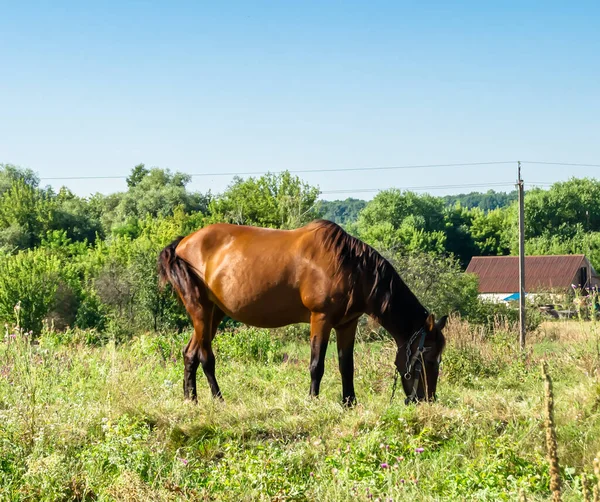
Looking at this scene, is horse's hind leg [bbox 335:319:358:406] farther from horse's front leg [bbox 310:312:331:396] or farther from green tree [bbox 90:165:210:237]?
green tree [bbox 90:165:210:237]

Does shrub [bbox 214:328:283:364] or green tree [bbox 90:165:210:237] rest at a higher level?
green tree [bbox 90:165:210:237]

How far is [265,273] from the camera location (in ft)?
24.0

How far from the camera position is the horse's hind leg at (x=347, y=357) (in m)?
7.06

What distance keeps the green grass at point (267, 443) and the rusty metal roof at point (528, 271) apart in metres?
57.0

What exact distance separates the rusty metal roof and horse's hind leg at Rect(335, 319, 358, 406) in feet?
184

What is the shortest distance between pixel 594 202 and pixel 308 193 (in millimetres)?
35755

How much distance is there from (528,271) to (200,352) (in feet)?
198

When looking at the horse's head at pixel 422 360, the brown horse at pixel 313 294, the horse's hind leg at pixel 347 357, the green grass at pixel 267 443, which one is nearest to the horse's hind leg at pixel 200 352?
the brown horse at pixel 313 294

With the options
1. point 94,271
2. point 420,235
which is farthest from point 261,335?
point 420,235

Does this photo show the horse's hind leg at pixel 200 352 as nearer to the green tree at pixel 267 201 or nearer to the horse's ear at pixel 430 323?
the horse's ear at pixel 430 323

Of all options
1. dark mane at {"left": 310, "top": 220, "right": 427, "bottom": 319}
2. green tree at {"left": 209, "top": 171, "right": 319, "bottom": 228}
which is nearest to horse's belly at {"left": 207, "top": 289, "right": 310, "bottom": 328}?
dark mane at {"left": 310, "top": 220, "right": 427, "bottom": 319}

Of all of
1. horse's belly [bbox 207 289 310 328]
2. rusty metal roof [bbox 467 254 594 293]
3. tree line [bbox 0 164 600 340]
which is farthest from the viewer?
rusty metal roof [bbox 467 254 594 293]

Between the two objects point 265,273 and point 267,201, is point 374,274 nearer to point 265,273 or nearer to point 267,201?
point 265,273

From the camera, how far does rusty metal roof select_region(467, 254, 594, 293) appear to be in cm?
6203
